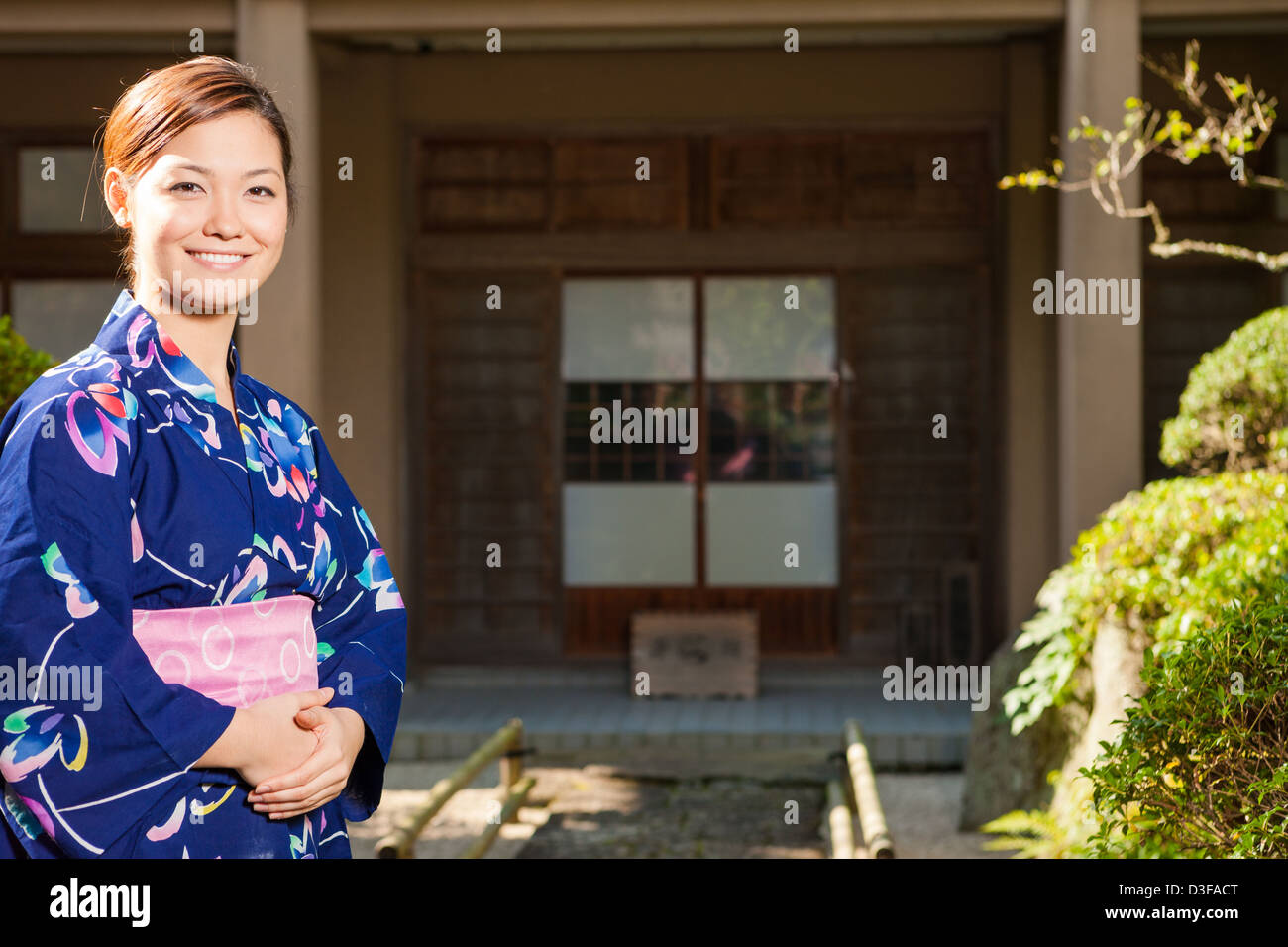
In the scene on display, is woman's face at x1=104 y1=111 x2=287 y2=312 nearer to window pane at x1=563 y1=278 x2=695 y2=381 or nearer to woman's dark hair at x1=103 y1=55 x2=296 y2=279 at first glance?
woman's dark hair at x1=103 y1=55 x2=296 y2=279

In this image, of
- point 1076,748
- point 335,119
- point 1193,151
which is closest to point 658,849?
point 1076,748

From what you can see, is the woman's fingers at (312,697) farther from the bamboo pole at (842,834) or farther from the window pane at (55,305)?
the window pane at (55,305)

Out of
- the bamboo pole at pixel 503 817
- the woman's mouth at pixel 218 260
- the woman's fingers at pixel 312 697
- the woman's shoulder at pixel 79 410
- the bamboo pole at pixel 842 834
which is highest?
the woman's mouth at pixel 218 260

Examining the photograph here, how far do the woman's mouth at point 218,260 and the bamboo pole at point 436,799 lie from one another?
9.61 ft

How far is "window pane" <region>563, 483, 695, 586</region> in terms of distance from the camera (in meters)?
8.10

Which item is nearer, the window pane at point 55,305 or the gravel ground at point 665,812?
the gravel ground at point 665,812

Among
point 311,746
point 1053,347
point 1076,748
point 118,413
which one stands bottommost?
point 1076,748

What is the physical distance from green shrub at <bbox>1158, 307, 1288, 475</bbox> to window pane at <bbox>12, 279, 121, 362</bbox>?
20.7ft

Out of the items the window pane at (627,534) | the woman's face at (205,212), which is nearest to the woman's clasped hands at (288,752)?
the woman's face at (205,212)

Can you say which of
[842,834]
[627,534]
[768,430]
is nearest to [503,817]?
[842,834]

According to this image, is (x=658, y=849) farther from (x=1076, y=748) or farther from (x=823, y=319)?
(x=823, y=319)

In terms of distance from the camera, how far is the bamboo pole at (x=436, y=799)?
425 cm

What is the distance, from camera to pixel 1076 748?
4746mm
